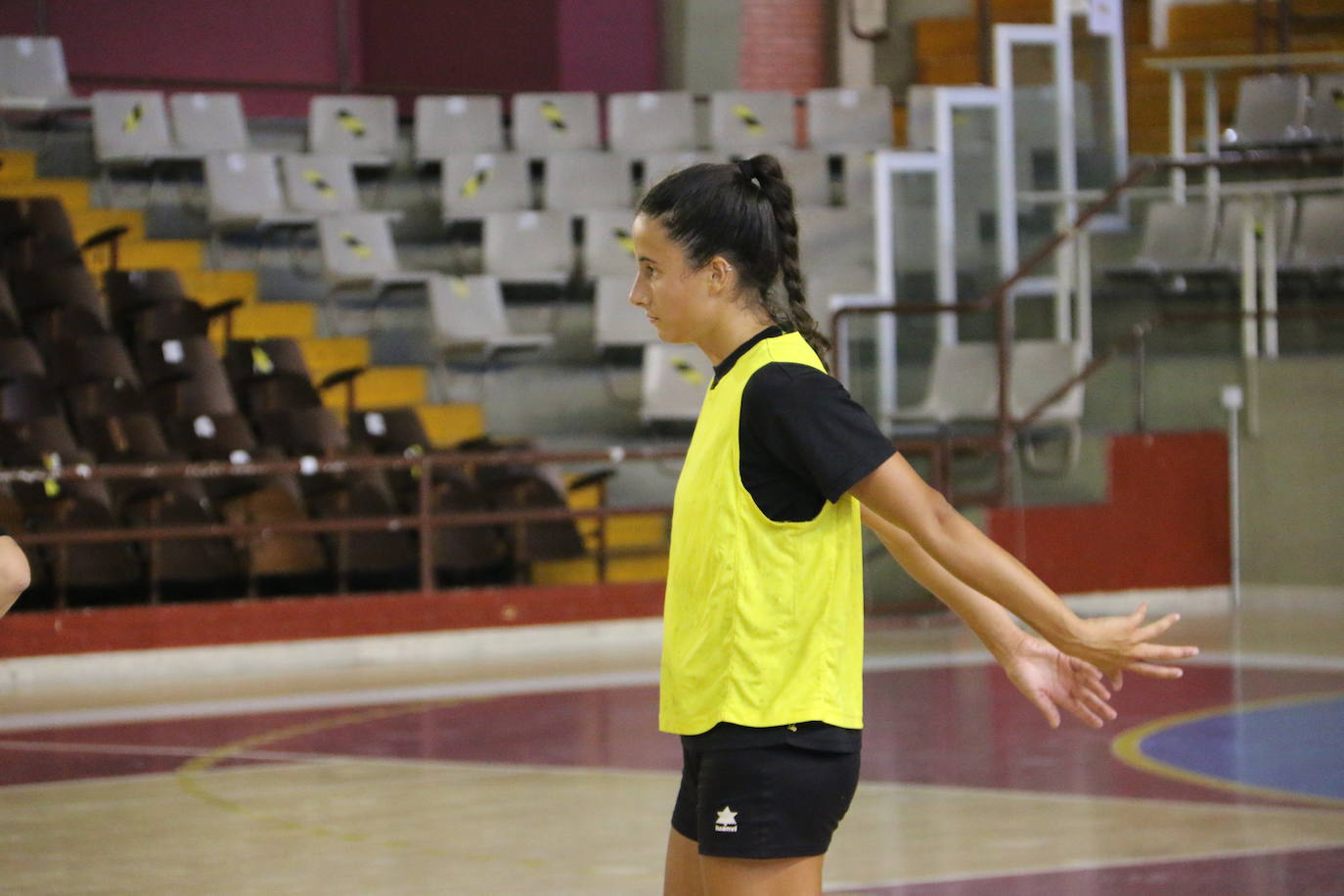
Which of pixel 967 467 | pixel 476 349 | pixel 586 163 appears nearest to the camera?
pixel 967 467

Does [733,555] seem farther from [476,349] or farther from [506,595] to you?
[476,349]

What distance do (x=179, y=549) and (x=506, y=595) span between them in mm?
1733

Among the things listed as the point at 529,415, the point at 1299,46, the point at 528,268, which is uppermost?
the point at 1299,46

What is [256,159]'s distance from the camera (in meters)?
13.6

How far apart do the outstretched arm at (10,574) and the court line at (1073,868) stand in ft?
9.63

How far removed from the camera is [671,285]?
2.60m

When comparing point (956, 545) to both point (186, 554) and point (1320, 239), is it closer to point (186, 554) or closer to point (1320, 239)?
point (186, 554)

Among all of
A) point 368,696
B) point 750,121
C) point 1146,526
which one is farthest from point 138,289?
point 1146,526

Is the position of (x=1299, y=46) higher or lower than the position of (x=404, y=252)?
higher

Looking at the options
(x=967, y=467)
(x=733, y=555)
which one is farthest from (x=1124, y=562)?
(x=733, y=555)

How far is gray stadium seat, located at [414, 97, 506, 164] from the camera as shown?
14469 millimetres

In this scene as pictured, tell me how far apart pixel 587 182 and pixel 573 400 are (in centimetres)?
184

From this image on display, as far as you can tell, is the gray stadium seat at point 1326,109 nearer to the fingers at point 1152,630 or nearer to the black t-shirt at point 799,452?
the fingers at point 1152,630

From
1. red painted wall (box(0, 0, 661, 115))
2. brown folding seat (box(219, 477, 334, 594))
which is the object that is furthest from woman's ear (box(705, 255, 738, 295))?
red painted wall (box(0, 0, 661, 115))
